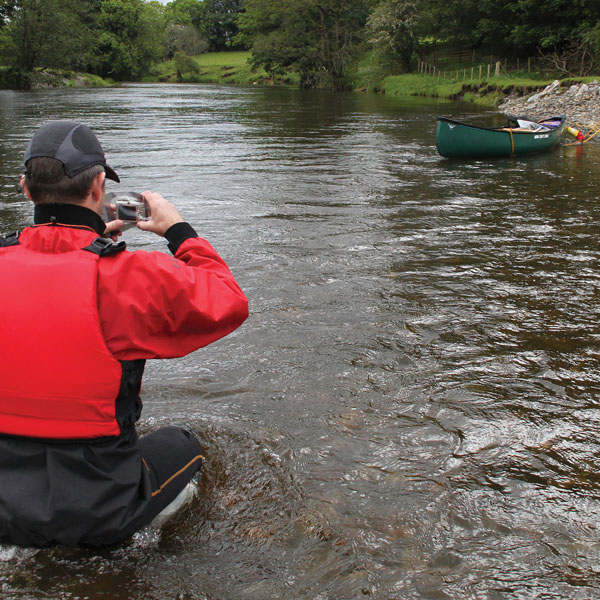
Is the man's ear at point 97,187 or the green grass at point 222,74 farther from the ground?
the green grass at point 222,74

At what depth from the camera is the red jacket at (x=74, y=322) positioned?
223 cm

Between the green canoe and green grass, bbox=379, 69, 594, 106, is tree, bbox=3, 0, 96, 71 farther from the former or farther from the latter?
the green canoe

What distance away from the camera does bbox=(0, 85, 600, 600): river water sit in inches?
108

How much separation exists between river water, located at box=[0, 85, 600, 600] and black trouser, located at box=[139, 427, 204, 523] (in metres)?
0.23

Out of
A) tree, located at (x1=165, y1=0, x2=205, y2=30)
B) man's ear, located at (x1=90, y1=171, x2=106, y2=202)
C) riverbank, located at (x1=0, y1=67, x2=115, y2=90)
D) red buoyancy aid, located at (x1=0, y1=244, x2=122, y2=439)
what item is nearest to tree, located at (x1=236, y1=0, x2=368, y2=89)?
riverbank, located at (x1=0, y1=67, x2=115, y2=90)

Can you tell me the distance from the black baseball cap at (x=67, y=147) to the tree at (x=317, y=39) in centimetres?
6687

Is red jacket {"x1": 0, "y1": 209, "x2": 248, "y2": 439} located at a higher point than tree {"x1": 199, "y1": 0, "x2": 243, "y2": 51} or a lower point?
lower

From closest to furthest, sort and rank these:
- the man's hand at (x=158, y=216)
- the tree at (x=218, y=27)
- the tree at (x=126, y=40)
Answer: the man's hand at (x=158, y=216), the tree at (x=126, y=40), the tree at (x=218, y=27)

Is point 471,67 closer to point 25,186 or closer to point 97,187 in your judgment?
point 97,187

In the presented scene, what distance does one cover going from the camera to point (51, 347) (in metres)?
2.23

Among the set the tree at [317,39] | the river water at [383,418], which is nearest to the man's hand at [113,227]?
the river water at [383,418]

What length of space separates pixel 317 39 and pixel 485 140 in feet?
199

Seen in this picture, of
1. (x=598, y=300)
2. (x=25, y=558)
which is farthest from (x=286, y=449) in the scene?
(x=598, y=300)

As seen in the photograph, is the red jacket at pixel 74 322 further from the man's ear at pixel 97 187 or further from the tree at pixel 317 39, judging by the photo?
the tree at pixel 317 39
